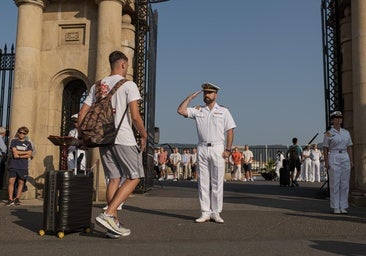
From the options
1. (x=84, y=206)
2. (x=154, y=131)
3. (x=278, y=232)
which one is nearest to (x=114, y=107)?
(x=84, y=206)

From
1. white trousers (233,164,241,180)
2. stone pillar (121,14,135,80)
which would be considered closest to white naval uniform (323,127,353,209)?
stone pillar (121,14,135,80)

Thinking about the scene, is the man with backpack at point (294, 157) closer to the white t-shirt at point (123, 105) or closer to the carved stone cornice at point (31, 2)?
the carved stone cornice at point (31, 2)

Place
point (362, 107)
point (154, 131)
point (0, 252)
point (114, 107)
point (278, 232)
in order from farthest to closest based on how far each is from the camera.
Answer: point (154, 131), point (362, 107), point (278, 232), point (114, 107), point (0, 252)

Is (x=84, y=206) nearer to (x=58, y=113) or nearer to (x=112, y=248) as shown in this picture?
(x=112, y=248)

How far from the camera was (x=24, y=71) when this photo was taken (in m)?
10.0

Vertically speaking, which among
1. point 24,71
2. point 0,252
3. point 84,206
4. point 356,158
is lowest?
point 0,252

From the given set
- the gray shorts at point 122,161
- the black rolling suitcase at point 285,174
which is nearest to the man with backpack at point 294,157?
the black rolling suitcase at point 285,174

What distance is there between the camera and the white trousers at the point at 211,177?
6.35 metres

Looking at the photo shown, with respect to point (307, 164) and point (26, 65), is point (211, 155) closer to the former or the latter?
point (26, 65)

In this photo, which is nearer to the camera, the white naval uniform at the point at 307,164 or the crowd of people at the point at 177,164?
the white naval uniform at the point at 307,164

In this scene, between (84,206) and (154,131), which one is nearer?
(84,206)

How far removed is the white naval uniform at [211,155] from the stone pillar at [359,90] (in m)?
3.64

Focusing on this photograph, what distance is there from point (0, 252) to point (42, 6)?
7.67 m

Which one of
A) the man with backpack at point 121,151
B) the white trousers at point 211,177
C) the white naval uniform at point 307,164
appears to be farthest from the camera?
the white naval uniform at point 307,164
